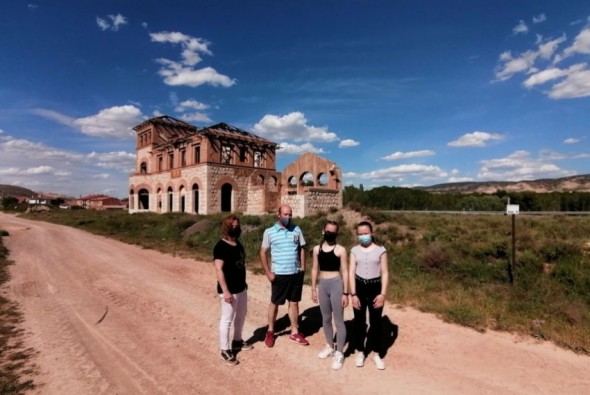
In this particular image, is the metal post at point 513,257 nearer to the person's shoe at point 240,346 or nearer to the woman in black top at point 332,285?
the woman in black top at point 332,285

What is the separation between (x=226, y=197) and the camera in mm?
29219

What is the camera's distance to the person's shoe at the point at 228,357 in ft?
15.0

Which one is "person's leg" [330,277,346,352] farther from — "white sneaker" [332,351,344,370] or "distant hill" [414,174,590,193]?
"distant hill" [414,174,590,193]

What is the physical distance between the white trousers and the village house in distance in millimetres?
14757

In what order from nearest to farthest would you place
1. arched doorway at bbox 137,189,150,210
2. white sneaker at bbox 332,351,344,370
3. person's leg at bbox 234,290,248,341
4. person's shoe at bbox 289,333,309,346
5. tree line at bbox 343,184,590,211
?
1. white sneaker at bbox 332,351,344,370
2. person's leg at bbox 234,290,248,341
3. person's shoe at bbox 289,333,309,346
4. arched doorway at bbox 137,189,150,210
5. tree line at bbox 343,184,590,211

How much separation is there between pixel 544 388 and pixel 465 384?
85 centimetres

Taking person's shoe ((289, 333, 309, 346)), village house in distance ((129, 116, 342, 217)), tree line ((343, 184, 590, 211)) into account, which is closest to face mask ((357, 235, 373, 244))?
person's shoe ((289, 333, 309, 346))

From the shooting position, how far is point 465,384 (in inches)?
160

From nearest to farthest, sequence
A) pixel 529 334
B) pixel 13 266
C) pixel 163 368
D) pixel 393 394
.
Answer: pixel 393 394, pixel 163 368, pixel 529 334, pixel 13 266

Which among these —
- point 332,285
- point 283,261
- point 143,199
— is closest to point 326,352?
point 332,285

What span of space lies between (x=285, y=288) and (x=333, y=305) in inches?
30.6

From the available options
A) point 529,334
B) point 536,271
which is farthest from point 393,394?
point 536,271

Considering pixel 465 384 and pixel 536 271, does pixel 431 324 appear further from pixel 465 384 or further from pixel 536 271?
pixel 536 271

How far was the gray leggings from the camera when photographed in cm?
465
